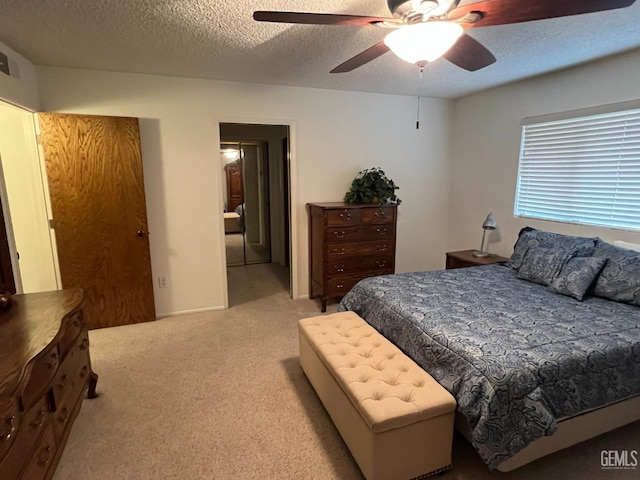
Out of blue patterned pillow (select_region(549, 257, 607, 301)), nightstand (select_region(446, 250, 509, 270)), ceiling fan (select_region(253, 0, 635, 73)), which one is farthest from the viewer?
nightstand (select_region(446, 250, 509, 270))

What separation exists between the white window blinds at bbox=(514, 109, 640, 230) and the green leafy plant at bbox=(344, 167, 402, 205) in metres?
1.39

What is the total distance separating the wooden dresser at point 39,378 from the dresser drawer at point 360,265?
230cm

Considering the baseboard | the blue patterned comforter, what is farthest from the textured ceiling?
the baseboard

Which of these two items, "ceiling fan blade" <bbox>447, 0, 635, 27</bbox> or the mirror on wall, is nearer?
"ceiling fan blade" <bbox>447, 0, 635, 27</bbox>

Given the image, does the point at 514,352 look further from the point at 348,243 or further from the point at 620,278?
the point at 348,243

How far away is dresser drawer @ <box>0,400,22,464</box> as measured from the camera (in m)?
1.16

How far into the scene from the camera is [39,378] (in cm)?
148

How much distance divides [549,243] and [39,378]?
138 inches

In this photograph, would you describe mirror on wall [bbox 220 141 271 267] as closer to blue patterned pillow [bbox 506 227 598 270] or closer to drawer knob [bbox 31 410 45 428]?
blue patterned pillow [bbox 506 227 598 270]

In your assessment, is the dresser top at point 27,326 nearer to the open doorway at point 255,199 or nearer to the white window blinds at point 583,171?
the open doorway at point 255,199

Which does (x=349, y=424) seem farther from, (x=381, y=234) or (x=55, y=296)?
(x=381, y=234)

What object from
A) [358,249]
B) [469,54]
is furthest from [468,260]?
[469,54]

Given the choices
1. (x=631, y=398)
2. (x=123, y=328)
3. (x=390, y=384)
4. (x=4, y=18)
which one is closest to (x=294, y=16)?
(x=390, y=384)

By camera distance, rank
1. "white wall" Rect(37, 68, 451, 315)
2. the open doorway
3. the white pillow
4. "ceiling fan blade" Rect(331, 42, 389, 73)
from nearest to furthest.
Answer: "ceiling fan blade" Rect(331, 42, 389, 73)
the white pillow
"white wall" Rect(37, 68, 451, 315)
the open doorway
